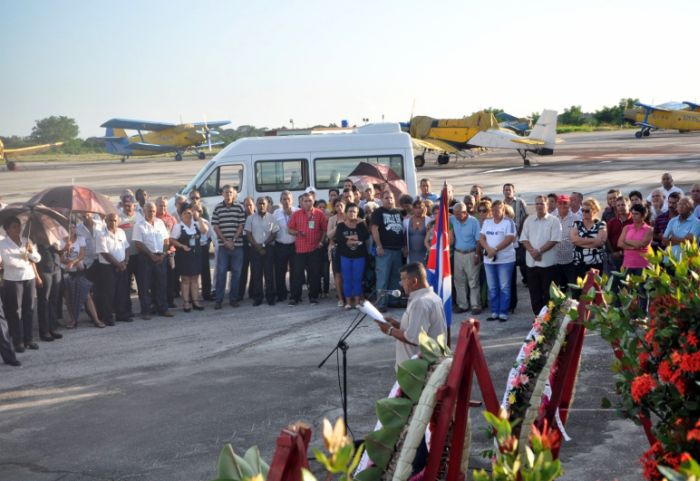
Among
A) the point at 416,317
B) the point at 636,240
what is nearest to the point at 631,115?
the point at 636,240

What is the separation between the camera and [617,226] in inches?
469

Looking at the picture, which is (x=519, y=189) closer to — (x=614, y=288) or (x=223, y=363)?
(x=614, y=288)

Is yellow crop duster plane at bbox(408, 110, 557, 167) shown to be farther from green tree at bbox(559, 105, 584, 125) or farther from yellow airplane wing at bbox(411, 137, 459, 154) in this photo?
green tree at bbox(559, 105, 584, 125)

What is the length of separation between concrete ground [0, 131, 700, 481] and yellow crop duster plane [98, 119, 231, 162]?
52.4 m

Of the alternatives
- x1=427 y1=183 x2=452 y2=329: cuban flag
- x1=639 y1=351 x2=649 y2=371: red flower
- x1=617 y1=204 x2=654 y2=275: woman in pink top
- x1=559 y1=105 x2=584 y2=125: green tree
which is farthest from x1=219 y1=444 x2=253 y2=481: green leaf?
x1=559 y1=105 x2=584 y2=125: green tree

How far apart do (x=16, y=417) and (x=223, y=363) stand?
2.50 metres

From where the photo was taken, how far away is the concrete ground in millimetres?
7297

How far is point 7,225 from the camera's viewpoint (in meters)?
11.1

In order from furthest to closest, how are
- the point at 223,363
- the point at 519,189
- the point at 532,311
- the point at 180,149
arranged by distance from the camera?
1. the point at 180,149
2. the point at 519,189
3. the point at 532,311
4. the point at 223,363

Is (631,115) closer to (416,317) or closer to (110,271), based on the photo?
(110,271)

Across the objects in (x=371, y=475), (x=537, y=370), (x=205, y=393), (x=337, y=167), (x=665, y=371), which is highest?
(x=337, y=167)

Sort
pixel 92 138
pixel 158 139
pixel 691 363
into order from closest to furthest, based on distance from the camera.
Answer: pixel 691 363
pixel 158 139
pixel 92 138

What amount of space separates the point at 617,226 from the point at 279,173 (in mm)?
8117

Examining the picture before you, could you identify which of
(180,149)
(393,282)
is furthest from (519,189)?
(180,149)
